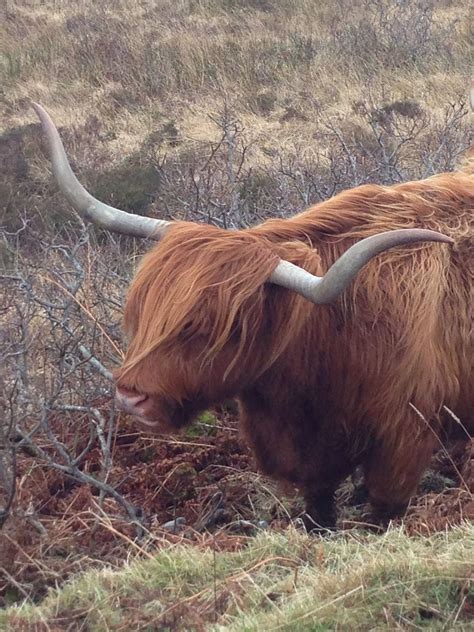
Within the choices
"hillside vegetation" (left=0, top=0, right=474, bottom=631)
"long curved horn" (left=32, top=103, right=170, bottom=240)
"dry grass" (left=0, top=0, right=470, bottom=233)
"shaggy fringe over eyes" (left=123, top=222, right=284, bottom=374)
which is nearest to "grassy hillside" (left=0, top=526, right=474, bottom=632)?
"hillside vegetation" (left=0, top=0, right=474, bottom=631)

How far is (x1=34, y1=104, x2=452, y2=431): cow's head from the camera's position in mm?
3211

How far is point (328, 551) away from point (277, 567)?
170mm

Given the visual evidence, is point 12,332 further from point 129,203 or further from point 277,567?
point 129,203

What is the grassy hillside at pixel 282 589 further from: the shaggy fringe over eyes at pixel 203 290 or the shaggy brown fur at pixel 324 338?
the shaggy fringe over eyes at pixel 203 290

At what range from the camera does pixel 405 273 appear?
344 cm

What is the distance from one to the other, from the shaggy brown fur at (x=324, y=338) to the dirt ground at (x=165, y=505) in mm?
286

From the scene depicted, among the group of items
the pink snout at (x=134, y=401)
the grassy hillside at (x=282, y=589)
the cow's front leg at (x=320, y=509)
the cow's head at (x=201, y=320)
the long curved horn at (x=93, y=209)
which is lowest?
the cow's front leg at (x=320, y=509)

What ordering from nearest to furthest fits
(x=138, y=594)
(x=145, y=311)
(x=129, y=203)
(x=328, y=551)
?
(x=138, y=594) < (x=328, y=551) < (x=145, y=311) < (x=129, y=203)

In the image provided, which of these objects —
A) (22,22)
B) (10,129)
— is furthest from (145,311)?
(22,22)

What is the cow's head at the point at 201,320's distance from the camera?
3.21 m

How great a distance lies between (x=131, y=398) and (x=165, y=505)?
112cm

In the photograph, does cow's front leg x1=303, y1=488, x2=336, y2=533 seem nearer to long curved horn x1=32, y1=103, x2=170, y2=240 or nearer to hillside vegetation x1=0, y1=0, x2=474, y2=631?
hillside vegetation x1=0, y1=0, x2=474, y2=631

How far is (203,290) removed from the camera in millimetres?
3209

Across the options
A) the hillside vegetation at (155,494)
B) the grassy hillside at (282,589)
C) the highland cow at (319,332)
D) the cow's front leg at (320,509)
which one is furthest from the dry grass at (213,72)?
the grassy hillside at (282,589)
